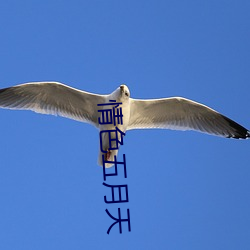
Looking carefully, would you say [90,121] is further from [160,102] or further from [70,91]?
[160,102]

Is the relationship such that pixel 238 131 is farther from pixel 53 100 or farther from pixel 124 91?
pixel 53 100

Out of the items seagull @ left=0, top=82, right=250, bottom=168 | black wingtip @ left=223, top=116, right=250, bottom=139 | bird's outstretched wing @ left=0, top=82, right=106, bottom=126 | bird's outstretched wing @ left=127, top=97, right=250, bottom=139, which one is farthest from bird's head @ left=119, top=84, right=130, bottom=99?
black wingtip @ left=223, top=116, right=250, bottom=139

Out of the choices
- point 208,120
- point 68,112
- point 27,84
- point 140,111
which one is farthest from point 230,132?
point 27,84

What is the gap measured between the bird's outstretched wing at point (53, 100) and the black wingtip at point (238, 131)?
1.73 m

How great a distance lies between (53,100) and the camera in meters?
5.76

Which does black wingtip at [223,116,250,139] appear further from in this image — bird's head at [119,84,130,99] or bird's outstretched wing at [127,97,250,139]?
bird's head at [119,84,130,99]

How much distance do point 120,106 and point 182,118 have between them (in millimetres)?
1105

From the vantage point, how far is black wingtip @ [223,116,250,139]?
6229mm

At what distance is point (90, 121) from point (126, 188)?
2.12 m

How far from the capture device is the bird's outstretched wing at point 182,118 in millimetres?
5836

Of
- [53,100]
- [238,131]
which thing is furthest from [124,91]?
[238,131]

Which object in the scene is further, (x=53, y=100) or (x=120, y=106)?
(x=53, y=100)

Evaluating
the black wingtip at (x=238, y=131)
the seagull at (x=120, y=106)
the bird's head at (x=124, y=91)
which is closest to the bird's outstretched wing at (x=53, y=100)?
the seagull at (x=120, y=106)

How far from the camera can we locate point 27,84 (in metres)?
5.64
